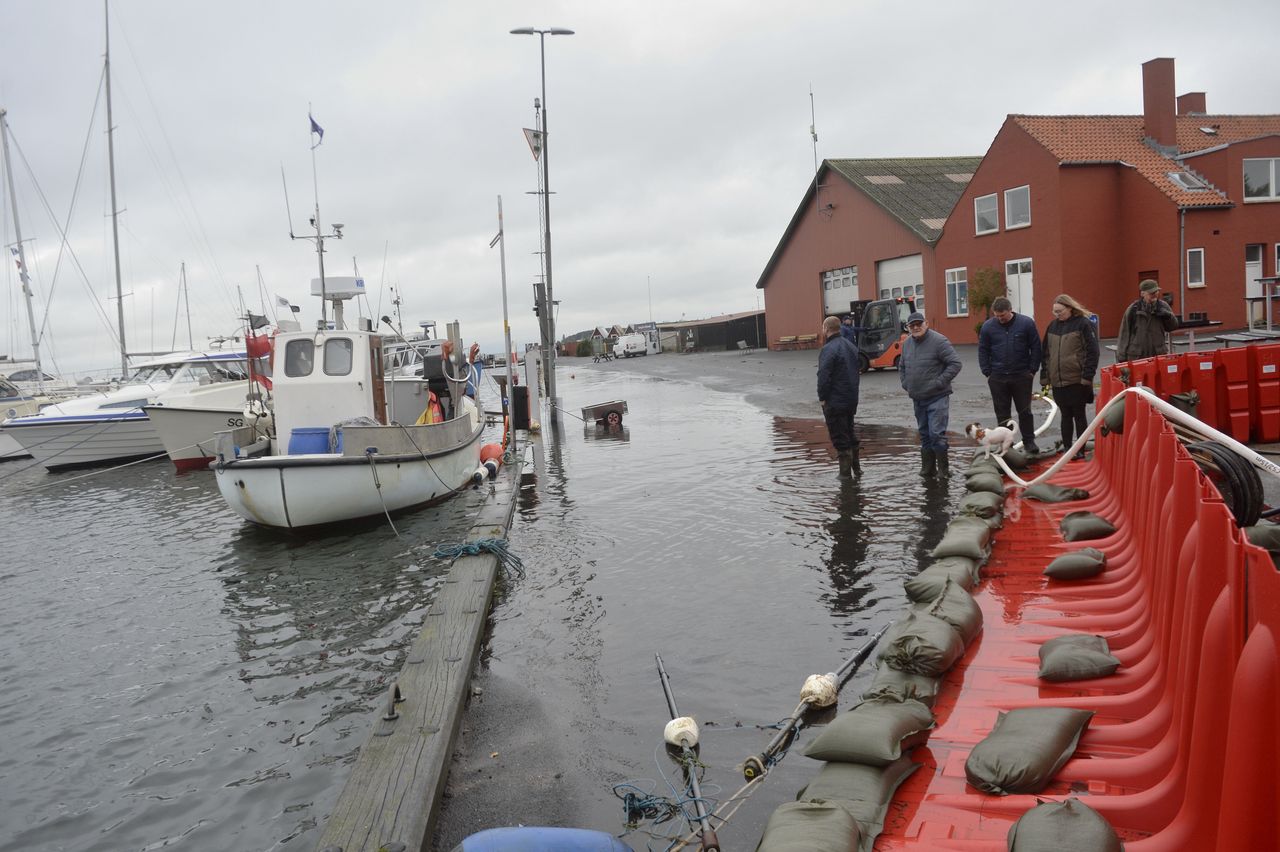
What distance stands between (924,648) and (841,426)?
6.99m

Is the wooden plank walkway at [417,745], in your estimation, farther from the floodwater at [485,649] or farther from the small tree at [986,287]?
the small tree at [986,287]

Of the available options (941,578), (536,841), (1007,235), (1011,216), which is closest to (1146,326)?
(941,578)

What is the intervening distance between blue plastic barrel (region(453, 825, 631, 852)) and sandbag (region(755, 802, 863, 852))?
62cm

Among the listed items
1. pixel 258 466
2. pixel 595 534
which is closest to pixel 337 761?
pixel 595 534

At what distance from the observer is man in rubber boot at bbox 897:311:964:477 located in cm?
1079

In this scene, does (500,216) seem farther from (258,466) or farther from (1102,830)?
(1102,830)

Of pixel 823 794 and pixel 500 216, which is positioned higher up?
pixel 500 216

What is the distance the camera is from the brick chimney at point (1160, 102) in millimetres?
32750

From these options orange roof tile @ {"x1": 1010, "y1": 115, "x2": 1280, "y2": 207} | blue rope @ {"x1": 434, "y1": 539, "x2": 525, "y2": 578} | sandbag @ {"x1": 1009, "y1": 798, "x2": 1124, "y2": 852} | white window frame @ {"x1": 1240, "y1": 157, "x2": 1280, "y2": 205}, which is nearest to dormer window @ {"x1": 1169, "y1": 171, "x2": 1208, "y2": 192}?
orange roof tile @ {"x1": 1010, "y1": 115, "x2": 1280, "y2": 207}

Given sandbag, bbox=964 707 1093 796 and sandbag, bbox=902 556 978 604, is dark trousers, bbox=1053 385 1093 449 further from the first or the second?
sandbag, bbox=964 707 1093 796

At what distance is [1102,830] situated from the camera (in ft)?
9.66

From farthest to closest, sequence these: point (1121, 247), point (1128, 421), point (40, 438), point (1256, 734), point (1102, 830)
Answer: point (1121, 247), point (40, 438), point (1128, 421), point (1102, 830), point (1256, 734)

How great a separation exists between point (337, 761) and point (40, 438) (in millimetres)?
23266

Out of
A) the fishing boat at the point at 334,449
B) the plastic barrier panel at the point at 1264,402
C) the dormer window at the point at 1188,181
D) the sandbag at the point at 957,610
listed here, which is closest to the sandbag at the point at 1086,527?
the sandbag at the point at 957,610
